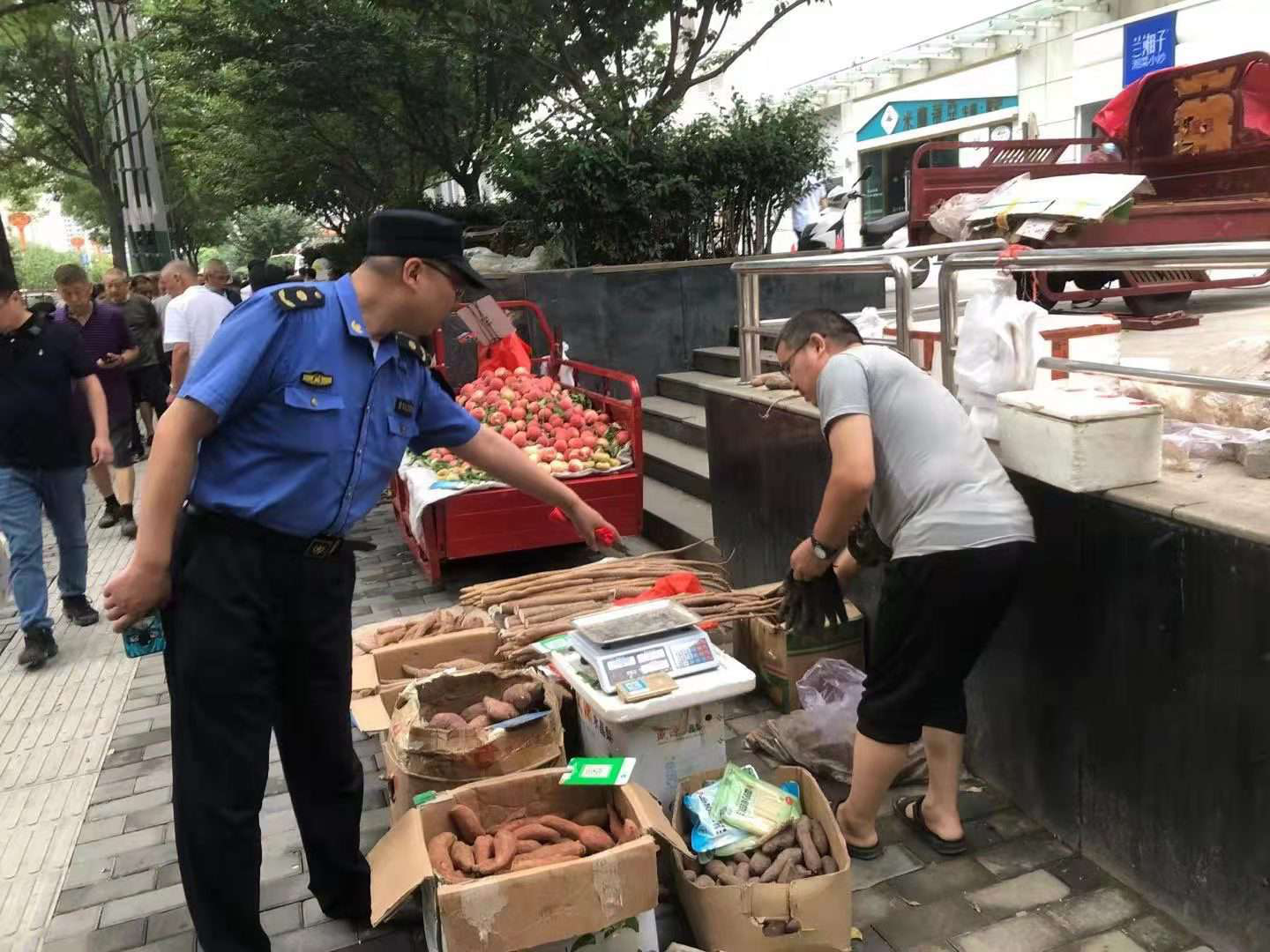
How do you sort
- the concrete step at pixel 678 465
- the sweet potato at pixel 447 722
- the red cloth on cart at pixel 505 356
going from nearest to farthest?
1. the sweet potato at pixel 447 722
2. the concrete step at pixel 678 465
3. the red cloth on cart at pixel 505 356

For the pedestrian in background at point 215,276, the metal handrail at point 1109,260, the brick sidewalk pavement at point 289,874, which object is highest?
the pedestrian in background at point 215,276

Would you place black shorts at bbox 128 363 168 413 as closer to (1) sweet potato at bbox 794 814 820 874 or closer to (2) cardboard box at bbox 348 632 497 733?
(2) cardboard box at bbox 348 632 497 733

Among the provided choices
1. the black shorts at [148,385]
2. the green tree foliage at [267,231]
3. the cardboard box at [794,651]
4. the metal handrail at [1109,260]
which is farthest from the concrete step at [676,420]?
the green tree foliage at [267,231]

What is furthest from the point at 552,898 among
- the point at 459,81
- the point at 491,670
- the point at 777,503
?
the point at 459,81

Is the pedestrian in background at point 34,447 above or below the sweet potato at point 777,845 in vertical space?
above

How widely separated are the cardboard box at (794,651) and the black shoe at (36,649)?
3982 millimetres

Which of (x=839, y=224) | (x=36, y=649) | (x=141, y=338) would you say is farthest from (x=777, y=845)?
(x=839, y=224)

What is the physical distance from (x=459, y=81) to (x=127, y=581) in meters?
15.9

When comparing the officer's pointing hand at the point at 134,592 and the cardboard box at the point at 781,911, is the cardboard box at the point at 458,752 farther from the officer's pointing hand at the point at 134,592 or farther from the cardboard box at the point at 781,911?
the officer's pointing hand at the point at 134,592

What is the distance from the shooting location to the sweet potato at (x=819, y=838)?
9.17 feet

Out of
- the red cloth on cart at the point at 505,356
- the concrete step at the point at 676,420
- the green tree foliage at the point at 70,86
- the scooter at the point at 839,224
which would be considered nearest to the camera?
the concrete step at the point at 676,420

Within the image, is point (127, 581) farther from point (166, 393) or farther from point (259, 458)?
point (166, 393)

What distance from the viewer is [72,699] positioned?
498 cm

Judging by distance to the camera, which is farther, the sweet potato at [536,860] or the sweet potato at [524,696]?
the sweet potato at [524,696]
